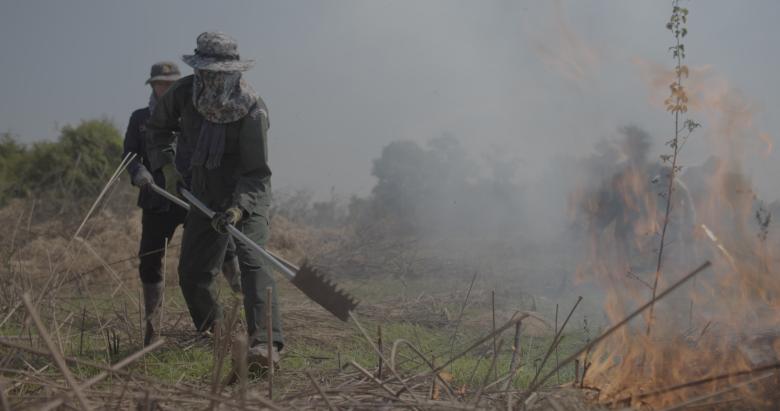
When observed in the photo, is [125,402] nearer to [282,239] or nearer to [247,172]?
[247,172]

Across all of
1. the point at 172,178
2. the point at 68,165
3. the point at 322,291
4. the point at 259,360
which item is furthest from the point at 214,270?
the point at 68,165

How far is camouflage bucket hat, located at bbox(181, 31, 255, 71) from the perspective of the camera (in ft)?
13.1

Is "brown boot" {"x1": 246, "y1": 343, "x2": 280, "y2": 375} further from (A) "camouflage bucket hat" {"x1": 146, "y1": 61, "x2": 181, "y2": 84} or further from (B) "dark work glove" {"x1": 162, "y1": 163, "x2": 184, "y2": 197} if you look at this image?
(A) "camouflage bucket hat" {"x1": 146, "y1": 61, "x2": 181, "y2": 84}

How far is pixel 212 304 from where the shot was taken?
439 centimetres

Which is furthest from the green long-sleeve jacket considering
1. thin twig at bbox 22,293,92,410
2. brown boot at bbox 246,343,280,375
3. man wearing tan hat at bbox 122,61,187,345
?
thin twig at bbox 22,293,92,410

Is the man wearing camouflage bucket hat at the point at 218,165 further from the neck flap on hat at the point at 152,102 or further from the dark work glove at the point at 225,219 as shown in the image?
the neck flap on hat at the point at 152,102

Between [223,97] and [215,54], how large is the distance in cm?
26

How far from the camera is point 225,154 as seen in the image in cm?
420

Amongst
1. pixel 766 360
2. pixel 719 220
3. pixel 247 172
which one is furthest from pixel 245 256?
pixel 719 220

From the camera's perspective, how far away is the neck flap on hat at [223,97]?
400 cm

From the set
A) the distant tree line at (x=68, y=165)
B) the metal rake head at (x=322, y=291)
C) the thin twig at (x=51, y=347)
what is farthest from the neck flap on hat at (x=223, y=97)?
the distant tree line at (x=68, y=165)

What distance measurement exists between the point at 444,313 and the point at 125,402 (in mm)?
4237

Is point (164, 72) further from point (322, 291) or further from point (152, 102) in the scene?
point (322, 291)

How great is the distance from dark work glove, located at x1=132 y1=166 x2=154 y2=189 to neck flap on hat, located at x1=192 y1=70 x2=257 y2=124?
0.65 metres
